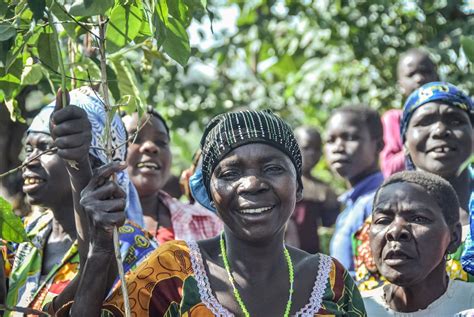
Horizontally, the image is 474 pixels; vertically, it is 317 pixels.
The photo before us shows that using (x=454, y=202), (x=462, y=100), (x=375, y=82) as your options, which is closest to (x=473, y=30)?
(x=375, y=82)

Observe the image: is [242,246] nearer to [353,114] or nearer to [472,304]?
[472,304]

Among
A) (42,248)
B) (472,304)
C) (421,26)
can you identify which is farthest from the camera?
(421,26)

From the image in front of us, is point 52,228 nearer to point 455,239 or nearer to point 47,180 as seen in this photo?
point 47,180

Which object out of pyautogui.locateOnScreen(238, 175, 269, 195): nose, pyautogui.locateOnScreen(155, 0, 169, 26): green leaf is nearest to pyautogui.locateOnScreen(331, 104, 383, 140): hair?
pyautogui.locateOnScreen(238, 175, 269, 195): nose

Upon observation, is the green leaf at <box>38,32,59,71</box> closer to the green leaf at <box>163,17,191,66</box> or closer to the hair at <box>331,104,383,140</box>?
the green leaf at <box>163,17,191,66</box>

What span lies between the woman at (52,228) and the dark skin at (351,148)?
8.01ft

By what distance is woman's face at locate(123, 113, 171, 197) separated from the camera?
5.73m

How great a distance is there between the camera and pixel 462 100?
5316 mm

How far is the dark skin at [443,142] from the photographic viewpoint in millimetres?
5145

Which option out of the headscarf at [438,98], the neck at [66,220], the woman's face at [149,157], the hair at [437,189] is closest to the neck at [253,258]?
the hair at [437,189]

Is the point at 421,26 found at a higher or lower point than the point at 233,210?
higher

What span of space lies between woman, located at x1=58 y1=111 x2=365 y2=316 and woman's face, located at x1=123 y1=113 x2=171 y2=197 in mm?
2201

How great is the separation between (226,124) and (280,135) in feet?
0.64

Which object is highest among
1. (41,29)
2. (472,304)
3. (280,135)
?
(41,29)
